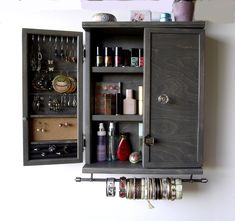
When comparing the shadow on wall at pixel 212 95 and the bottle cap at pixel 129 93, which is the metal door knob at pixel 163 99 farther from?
the shadow on wall at pixel 212 95

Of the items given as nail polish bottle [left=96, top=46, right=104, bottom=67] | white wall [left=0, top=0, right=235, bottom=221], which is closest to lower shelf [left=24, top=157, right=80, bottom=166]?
white wall [left=0, top=0, right=235, bottom=221]

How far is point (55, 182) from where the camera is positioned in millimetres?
1061

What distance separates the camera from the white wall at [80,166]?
103 cm

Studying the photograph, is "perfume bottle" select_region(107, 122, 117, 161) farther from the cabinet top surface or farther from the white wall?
the cabinet top surface

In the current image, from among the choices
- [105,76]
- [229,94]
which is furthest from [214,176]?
[105,76]

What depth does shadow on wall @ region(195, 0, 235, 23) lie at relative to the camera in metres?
1.05

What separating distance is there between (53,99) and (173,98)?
50 cm

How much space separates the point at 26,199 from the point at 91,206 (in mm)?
301

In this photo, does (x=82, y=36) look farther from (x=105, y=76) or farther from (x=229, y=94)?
(x=229, y=94)

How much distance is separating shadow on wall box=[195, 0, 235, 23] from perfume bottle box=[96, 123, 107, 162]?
2.21ft

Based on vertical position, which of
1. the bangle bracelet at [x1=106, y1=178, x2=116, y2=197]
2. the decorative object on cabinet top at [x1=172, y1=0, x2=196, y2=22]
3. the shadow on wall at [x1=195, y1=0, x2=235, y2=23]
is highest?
the shadow on wall at [x1=195, y1=0, x2=235, y2=23]

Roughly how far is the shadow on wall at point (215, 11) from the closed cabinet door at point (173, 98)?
9.3 inches

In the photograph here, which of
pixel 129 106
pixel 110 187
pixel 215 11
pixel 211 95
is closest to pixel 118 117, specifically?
pixel 129 106

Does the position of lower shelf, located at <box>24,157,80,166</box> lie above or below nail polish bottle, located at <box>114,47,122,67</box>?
below
